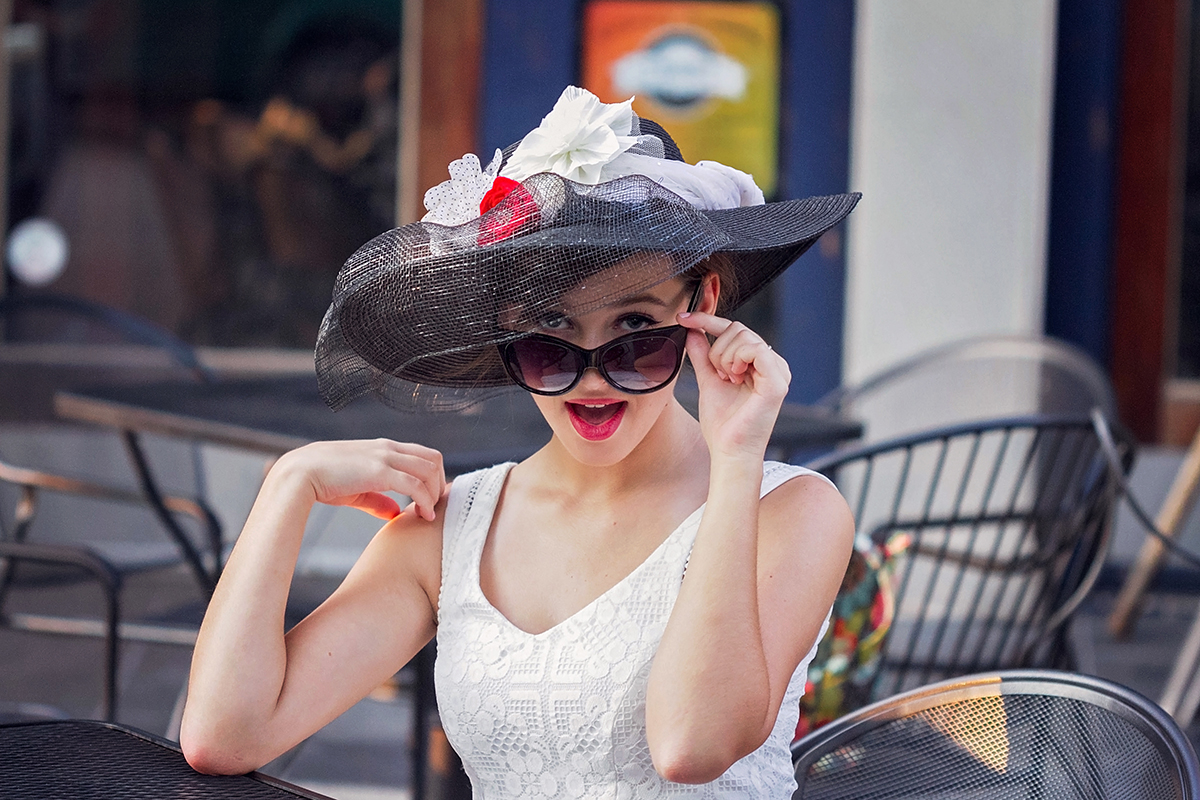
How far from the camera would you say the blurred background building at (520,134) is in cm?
455

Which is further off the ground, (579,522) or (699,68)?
(699,68)

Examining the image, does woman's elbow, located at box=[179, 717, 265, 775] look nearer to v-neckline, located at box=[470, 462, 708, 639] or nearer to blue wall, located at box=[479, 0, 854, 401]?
v-neckline, located at box=[470, 462, 708, 639]

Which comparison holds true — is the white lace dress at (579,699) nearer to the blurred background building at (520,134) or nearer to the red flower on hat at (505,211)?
the red flower on hat at (505,211)

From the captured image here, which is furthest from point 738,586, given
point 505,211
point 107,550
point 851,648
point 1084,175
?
point 1084,175

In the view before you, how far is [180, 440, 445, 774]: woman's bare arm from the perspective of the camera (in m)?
1.20

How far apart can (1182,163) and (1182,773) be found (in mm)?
4289

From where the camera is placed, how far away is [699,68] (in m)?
4.61

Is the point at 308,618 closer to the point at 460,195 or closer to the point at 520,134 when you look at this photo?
the point at 460,195

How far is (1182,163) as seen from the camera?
15.5 ft

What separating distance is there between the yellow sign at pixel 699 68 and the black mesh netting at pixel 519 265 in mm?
3367

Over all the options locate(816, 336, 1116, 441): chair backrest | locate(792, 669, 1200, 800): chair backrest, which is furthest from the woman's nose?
locate(816, 336, 1116, 441): chair backrest

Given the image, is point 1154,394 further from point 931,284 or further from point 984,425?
point 984,425

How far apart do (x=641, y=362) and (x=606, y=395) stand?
49 mm

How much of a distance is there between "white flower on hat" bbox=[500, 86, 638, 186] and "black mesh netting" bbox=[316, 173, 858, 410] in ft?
0.15
